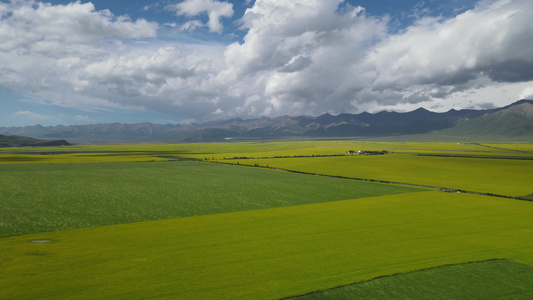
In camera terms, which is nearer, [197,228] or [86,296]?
[86,296]

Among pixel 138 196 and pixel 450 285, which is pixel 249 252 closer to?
pixel 450 285

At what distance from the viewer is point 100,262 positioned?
20.0 meters

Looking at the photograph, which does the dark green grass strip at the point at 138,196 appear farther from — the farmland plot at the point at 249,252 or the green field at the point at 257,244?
the farmland plot at the point at 249,252

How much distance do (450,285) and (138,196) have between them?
3688 centimetres

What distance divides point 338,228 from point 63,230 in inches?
886

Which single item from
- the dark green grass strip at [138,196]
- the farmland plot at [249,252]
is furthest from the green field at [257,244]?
the dark green grass strip at [138,196]

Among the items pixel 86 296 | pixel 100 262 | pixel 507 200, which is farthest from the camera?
pixel 507 200

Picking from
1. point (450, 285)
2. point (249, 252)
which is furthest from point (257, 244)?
point (450, 285)

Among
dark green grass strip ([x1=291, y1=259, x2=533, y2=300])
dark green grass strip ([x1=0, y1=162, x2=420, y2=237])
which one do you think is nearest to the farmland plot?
dark green grass strip ([x1=291, y1=259, x2=533, y2=300])

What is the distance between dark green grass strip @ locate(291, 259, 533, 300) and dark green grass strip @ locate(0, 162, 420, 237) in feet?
68.8

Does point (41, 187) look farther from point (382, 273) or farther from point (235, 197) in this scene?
point (382, 273)

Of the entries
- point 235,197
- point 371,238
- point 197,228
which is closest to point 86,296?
point 197,228

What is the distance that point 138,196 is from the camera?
43.3 meters

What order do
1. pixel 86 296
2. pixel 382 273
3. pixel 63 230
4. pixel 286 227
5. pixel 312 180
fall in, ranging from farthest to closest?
1. pixel 312 180
2. pixel 286 227
3. pixel 63 230
4. pixel 382 273
5. pixel 86 296
